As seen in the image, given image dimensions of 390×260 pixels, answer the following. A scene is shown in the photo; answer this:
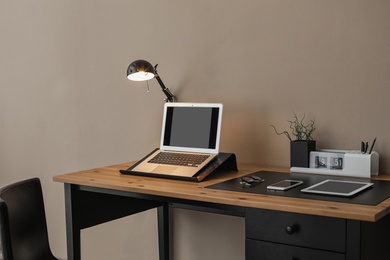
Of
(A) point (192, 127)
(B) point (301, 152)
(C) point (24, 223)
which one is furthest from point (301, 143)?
(C) point (24, 223)

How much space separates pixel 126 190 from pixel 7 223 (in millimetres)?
429

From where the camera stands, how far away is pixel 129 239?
113 inches

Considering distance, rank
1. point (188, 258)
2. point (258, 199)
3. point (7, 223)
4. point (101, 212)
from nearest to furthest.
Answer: point (258, 199)
point (7, 223)
point (101, 212)
point (188, 258)

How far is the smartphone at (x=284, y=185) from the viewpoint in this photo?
1761mm

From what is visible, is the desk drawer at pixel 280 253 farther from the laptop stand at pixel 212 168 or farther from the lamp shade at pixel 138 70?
the lamp shade at pixel 138 70

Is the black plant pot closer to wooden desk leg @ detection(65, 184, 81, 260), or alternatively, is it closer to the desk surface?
the desk surface

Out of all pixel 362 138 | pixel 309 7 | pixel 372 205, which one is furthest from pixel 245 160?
pixel 372 205

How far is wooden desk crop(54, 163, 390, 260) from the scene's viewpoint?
149 cm

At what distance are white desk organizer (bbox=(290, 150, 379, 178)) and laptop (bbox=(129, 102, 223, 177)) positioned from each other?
1.18 feet

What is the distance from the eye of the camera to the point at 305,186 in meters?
1.81

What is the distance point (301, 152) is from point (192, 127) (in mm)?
482

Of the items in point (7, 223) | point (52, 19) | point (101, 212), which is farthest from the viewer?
point (52, 19)

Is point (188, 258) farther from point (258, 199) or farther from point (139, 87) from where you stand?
point (258, 199)

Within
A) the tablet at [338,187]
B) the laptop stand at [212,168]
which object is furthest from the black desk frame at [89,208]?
the tablet at [338,187]
